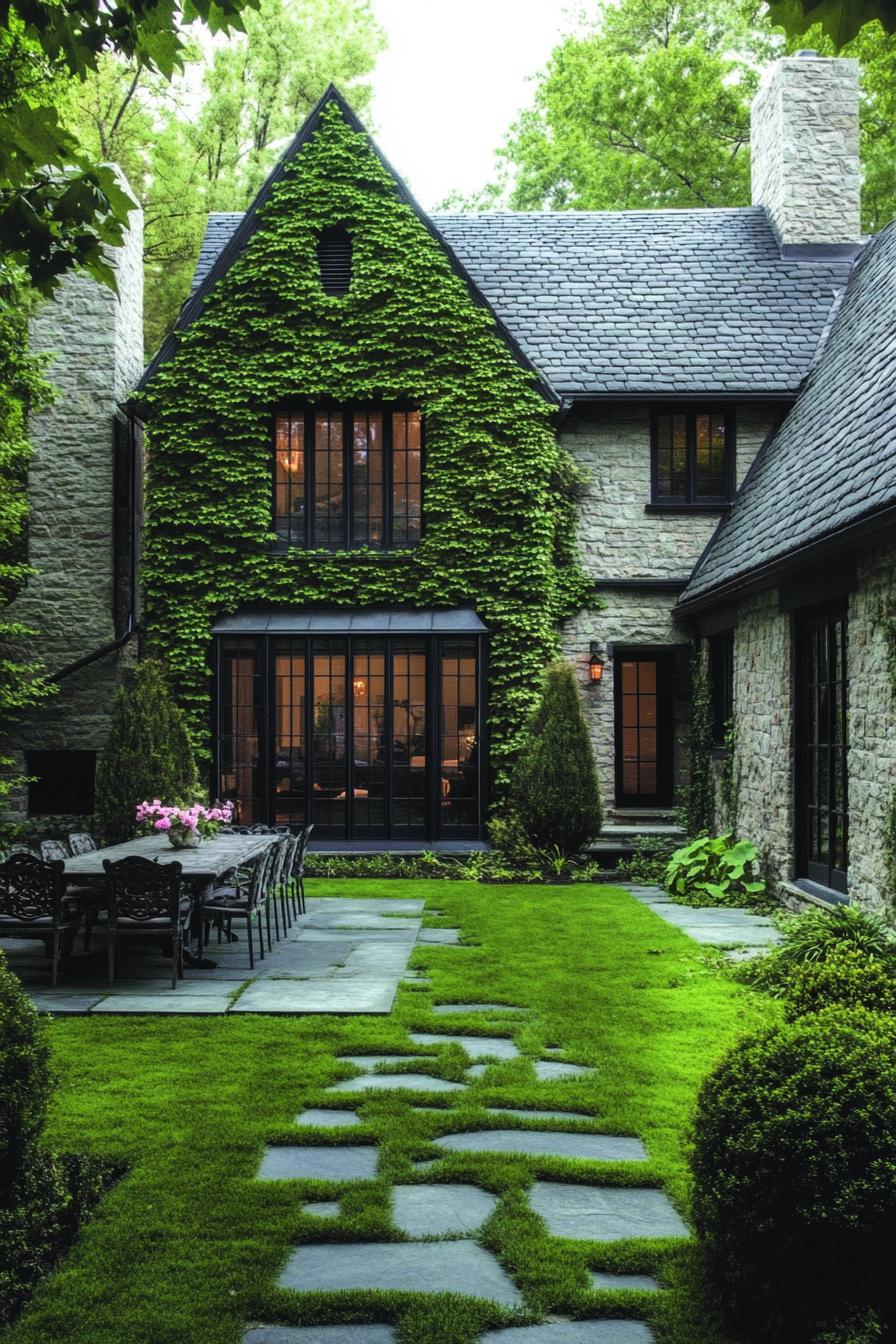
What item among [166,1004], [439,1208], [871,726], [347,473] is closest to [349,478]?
[347,473]

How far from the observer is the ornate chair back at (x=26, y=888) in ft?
27.0

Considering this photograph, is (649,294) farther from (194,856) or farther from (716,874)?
(194,856)

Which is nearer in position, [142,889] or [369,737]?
[142,889]

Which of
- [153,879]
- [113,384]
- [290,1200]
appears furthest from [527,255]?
[290,1200]

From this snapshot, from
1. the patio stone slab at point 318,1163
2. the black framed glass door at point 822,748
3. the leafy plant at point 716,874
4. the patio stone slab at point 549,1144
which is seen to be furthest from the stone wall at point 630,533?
the patio stone slab at point 318,1163

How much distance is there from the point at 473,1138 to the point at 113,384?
13.4 metres

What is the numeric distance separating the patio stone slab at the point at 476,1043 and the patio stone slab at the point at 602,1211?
6.01ft

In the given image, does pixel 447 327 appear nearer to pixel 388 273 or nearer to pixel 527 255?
pixel 388 273

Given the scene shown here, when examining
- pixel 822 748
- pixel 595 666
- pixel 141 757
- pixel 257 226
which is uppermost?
pixel 257 226

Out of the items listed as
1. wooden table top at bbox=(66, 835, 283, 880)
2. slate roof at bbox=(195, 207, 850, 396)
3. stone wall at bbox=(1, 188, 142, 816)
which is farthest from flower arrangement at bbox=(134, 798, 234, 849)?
slate roof at bbox=(195, 207, 850, 396)

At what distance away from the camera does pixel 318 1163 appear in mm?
4766

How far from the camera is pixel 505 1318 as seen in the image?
3.49 metres

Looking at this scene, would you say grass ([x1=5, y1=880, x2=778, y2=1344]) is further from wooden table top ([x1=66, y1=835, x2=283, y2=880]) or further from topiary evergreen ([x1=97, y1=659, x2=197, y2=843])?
topiary evergreen ([x1=97, y1=659, x2=197, y2=843])

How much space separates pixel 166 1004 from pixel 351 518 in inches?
361
